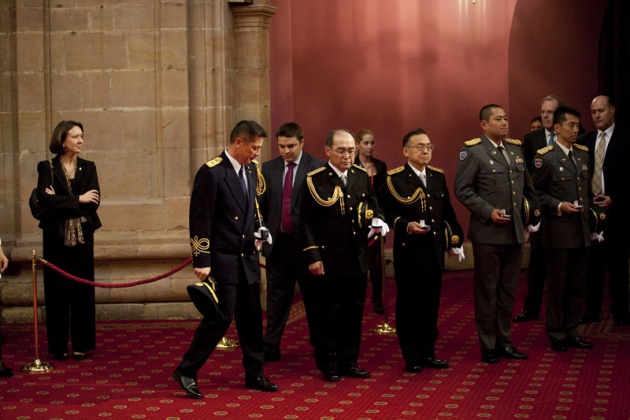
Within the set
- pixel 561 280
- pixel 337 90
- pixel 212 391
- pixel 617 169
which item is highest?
pixel 337 90

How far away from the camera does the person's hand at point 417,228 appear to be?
23.2 feet

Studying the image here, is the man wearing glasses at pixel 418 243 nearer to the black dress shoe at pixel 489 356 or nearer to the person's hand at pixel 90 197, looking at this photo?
the black dress shoe at pixel 489 356

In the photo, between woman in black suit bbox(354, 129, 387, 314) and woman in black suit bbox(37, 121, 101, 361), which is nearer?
woman in black suit bbox(37, 121, 101, 361)

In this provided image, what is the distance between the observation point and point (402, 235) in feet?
23.6

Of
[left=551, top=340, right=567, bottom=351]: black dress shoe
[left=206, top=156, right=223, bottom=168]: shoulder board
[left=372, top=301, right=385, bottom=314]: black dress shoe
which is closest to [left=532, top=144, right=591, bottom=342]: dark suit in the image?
[left=551, top=340, right=567, bottom=351]: black dress shoe

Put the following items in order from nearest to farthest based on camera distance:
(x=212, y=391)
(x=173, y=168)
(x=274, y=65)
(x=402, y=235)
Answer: (x=212, y=391)
(x=402, y=235)
(x=173, y=168)
(x=274, y=65)

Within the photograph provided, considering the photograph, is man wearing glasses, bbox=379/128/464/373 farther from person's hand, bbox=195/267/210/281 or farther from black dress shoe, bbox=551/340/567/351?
person's hand, bbox=195/267/210/281

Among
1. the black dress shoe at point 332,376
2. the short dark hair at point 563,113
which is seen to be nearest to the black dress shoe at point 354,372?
the black dress shoe at point 332,376

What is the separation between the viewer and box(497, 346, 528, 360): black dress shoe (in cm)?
753

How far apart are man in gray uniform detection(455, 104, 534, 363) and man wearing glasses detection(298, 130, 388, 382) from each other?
792 millimetres

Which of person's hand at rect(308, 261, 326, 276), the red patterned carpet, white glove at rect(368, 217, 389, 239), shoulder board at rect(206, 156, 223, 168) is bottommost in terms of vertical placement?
the red patterned carpet

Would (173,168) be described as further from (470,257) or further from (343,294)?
(470,257)

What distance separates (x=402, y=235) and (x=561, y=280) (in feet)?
4.53

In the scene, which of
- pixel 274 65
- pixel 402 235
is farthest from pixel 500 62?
pixel 402 235
